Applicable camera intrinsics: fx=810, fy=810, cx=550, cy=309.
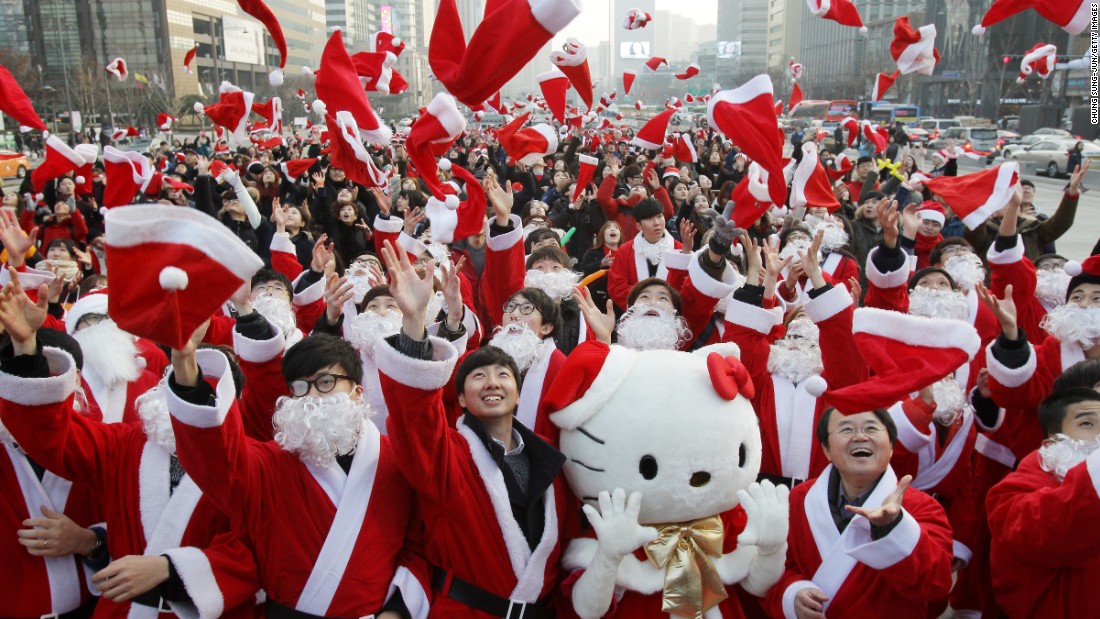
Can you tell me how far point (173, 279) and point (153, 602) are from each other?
1.25 m

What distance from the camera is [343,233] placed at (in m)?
7.91

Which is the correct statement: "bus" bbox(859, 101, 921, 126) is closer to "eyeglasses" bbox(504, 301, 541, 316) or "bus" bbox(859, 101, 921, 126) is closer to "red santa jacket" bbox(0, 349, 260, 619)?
"eyeglasses" bbox(504, 301, 541, 316)

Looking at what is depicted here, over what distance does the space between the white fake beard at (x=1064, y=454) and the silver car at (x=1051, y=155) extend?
25.5m

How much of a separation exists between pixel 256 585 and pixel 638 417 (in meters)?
1.32

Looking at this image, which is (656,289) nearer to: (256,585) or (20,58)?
(256,585)

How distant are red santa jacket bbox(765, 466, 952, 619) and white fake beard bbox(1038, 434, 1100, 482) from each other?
404 mm

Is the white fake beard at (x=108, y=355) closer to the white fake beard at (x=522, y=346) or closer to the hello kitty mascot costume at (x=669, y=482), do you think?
the white fake beard at (x=522, y=346)

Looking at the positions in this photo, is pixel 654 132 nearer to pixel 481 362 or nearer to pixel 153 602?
pixel 481 362

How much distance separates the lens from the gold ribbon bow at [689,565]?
255 centimetres

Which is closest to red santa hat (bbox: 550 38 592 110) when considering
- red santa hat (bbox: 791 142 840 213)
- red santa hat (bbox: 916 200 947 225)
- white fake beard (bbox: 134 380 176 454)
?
red santa hat (bbox: 791 142 840 213)

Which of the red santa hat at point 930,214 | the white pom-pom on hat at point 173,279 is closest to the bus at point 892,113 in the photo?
the red santa hat at point 930,214

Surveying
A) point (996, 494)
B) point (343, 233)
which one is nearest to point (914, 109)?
point (343, 233)

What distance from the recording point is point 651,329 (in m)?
4.08

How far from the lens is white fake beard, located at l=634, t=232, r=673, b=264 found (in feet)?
18.9
